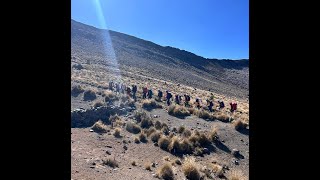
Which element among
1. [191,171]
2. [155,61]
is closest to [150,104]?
[191,171]

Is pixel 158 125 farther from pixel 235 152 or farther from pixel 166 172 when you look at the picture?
pixel 166 172

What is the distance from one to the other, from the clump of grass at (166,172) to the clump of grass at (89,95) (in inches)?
636

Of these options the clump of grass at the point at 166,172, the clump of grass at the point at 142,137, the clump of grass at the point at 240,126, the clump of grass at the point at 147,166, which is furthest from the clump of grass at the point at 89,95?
the clump of grass at the point at 166,172

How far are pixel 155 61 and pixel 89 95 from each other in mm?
50417

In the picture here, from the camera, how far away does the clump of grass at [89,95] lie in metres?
27.7

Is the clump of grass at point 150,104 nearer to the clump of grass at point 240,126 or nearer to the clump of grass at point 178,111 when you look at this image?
the clump of grass at point 178,111

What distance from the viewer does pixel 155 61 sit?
78.1m

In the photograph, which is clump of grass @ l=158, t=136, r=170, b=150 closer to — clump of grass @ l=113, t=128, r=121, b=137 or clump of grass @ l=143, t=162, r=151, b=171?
clump of grass @ l=113, t=128, r=121, b=137

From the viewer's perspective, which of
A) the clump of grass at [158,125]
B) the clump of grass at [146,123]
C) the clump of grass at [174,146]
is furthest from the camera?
the clump of grass at [146,123]

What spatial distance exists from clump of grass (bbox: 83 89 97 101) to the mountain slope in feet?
88.9

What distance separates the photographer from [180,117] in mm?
24469
